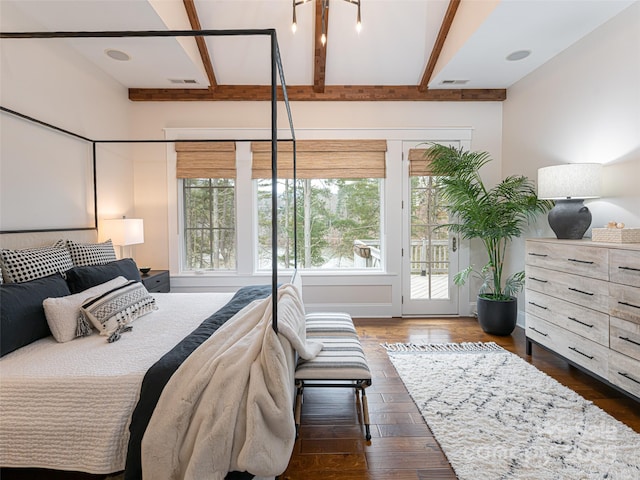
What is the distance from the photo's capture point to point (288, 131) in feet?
13.7

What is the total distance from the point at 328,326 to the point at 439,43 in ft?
10.2

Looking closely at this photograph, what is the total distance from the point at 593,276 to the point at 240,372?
95.8 inches

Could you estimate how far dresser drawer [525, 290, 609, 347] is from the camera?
89.0 inches

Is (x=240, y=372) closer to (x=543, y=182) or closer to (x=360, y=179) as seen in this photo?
(x=543, y=182)

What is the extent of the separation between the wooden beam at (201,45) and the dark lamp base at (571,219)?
368 centimetres

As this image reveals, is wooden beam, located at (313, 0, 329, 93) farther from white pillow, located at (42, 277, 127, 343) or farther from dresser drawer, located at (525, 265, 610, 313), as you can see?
white pillow, located at (42, 277, 127, 343)

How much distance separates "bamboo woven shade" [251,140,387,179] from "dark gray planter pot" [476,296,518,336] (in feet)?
6.45

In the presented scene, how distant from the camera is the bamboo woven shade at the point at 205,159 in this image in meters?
4.07

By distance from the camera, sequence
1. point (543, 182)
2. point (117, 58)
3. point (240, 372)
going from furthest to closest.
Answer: point (117, 58) < point (543, 182) < point (240, 372)

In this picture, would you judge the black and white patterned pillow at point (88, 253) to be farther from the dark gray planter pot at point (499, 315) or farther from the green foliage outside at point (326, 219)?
the dark gray planter pot at point (499, 315)

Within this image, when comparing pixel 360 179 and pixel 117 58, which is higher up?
pixel 117 58

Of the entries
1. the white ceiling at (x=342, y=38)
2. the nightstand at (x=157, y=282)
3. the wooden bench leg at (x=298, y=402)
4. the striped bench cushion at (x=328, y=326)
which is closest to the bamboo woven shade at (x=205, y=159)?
the white ceiling at (x=342, y=38)

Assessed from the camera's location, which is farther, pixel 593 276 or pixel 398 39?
pixel 398 39

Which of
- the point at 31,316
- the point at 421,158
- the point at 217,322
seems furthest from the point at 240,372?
the point at 421,158
